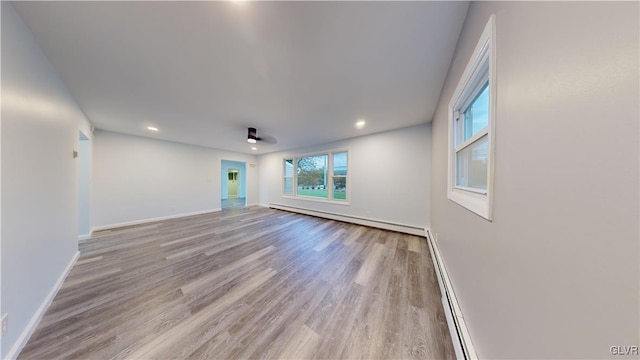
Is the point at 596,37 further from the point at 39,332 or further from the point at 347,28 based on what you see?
the point at 39,332

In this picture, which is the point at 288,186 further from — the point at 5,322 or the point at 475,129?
the point at 475,129

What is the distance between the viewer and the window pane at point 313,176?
488 cm

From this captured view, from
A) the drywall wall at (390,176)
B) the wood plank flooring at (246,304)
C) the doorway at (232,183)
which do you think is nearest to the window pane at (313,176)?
the drywall wall at (390,176)

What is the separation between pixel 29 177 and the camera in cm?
135

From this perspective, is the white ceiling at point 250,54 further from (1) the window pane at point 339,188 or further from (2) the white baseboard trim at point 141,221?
(2) the white baseboard trim at point 141,221

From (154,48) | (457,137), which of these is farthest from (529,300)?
(154,48)

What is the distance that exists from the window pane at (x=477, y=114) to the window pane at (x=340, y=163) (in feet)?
9.31

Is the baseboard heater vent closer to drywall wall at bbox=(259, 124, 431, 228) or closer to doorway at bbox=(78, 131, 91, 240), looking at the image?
drywall wall at bbox=(259, 124, 431, 228)

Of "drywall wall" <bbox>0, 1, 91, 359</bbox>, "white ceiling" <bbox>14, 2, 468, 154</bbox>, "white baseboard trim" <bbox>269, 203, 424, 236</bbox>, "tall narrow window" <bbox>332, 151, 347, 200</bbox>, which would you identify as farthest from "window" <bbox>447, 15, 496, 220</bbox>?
"drywall wall" <bbox>0, 1, 91, 359</bbox>

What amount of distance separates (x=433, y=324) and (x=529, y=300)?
1.12 m

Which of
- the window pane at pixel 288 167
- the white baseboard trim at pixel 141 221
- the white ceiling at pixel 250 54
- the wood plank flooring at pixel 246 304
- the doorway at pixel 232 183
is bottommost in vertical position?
the wood plank flooring at pixel 246 304

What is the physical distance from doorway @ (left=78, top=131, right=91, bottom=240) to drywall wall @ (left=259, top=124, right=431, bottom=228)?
4755mm

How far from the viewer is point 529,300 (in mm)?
605

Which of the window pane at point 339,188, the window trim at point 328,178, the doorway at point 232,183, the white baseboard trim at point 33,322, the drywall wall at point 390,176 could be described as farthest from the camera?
the doorway at point 232,183
